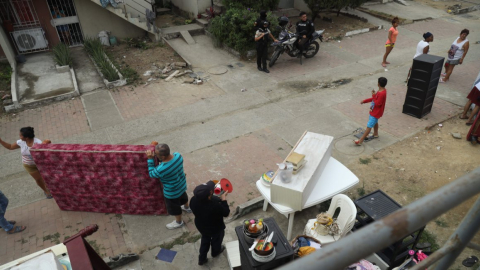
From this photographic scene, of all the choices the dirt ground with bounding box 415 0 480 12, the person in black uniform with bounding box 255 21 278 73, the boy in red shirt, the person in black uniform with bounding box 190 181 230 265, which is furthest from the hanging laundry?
the dirt ground with bounding box 415 0 480 12

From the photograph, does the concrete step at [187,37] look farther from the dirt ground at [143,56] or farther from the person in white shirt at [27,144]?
the person in white shirt at [27,144]

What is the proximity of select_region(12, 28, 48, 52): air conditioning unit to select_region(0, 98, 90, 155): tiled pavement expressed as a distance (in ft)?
14.6

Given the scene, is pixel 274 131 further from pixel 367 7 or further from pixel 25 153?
pixel 367 7

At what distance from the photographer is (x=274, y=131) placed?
7715mm

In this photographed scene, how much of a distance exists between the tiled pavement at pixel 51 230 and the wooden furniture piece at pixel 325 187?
2460mm

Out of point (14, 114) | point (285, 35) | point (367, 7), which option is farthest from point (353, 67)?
point (14, 114)

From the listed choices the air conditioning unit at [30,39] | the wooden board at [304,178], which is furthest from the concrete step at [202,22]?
the wooden board at [304,178]

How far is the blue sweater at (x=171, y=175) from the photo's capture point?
179 inches

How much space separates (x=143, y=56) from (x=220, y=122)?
558 cm

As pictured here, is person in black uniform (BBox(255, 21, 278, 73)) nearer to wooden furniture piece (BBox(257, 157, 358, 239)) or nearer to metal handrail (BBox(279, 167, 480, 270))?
wooden furniture piece (BBox(257, 157, 358, 239))

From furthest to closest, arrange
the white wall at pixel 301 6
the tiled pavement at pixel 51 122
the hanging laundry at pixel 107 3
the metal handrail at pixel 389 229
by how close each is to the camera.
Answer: the white wall at pixel 301 6 < the hanging laundry at pixel 107 3 < the tiled pavement at pixel 51 122 < the metal handrail at pixel 389 229

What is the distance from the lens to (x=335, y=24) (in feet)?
49.1

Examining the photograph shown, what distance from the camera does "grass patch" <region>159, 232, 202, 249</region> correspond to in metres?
4.99

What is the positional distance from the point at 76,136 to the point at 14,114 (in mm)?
2444
